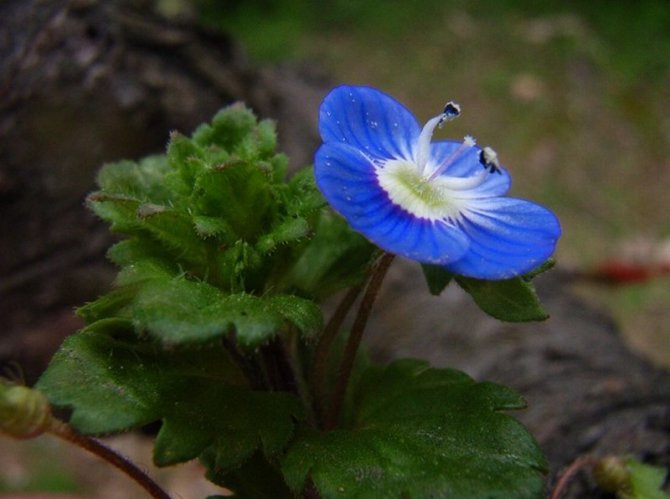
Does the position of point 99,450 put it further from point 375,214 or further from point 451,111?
point 451,111

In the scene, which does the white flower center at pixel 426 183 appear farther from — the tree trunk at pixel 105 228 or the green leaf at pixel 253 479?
the tree trunk at pixel 105 228

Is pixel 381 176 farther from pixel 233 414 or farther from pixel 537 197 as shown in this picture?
pixel 537 197

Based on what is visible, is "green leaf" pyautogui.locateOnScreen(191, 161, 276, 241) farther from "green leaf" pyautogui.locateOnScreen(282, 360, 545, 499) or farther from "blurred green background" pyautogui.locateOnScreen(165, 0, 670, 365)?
"blurred green background" pyautogui.locateOnScreen(165, 0, 670, 365)

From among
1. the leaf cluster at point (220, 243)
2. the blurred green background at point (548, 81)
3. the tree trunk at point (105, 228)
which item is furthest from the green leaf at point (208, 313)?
the blurred green background at point (548, 81)

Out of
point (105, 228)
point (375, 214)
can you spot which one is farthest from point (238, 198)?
point (105, 228)

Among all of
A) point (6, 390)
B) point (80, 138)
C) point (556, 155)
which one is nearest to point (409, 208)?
point (6, 390)
